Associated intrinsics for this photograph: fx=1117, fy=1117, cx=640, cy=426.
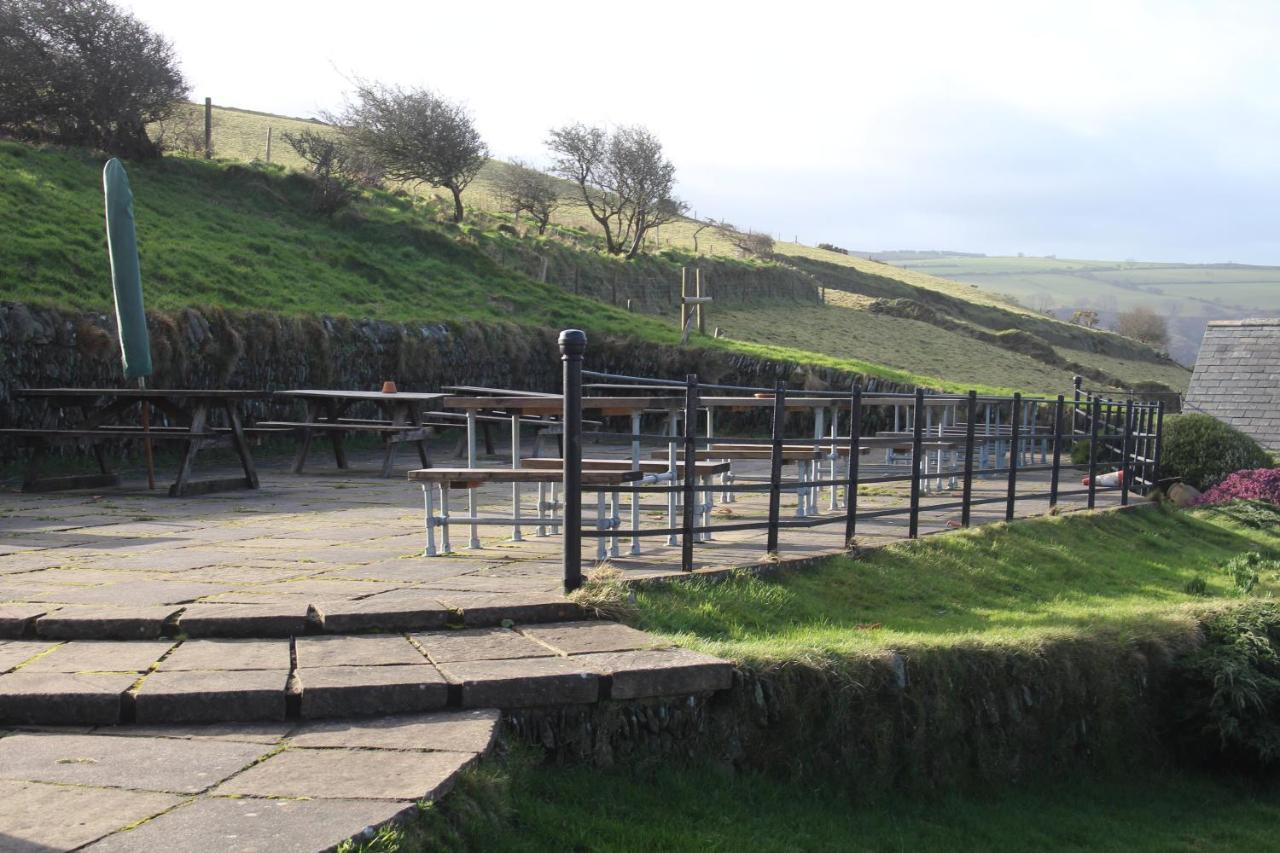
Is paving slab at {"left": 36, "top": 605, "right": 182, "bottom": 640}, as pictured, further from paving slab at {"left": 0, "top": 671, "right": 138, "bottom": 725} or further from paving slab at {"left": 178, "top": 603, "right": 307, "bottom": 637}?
paving slab at {"left": 0, "top": 671, "right": 138, "bottom": 725}

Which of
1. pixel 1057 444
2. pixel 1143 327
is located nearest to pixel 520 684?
pixel 1057 444

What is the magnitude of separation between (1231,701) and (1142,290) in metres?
180

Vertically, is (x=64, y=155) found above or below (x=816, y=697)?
above

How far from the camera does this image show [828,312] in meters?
39.8

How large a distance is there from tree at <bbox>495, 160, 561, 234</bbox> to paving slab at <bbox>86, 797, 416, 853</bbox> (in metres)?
35.0

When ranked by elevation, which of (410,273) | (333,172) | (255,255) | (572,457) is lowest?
(572,457)

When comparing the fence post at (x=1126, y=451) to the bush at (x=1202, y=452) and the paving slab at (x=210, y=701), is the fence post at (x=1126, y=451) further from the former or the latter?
the paving slab at (x=210, y=701)

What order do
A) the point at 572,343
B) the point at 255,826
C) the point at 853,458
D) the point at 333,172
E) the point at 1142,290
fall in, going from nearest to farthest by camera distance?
the point at 255,826 → the point at 572,343 → the point at 853,458 → the point at 333,172 → the point at 1142,290

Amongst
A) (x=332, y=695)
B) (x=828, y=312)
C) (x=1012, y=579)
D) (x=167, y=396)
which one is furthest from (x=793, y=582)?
(x=828, y=312)

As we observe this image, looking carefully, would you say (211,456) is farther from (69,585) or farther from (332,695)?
(332,695)

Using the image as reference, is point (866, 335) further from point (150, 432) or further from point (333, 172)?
point (150, 432)

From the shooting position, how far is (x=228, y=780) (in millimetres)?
2967

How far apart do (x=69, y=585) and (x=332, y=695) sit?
209cm

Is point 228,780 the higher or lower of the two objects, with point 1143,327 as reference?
higher
